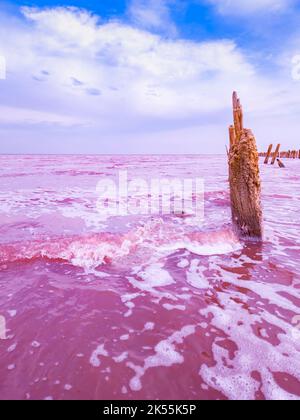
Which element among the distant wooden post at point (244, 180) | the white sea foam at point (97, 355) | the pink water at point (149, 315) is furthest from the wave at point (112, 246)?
the white sea foam at point (97, 355)

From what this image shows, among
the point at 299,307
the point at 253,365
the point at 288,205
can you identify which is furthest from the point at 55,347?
the point at 288,205

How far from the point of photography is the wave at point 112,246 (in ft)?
14.0

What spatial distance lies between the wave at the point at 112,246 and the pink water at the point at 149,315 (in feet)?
0.06

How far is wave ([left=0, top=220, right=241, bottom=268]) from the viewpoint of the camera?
4.26 m

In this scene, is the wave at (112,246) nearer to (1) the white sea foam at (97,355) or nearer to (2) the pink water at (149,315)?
(2) the pink water at (149,315)

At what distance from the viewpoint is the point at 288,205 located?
8.79 m

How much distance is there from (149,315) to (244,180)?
3.12 meters

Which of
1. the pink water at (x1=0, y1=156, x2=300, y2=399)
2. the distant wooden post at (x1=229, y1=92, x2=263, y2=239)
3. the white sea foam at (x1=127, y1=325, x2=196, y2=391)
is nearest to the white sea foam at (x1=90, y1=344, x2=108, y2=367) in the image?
the pink water at (x1=0, y1=156, x2=300, y2=399)

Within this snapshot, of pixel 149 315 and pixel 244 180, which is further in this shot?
pixel 244 180

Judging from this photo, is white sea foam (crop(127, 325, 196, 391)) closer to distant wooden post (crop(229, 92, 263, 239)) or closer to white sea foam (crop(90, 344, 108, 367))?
white sea foam (crop(90, 344, 108, 367))

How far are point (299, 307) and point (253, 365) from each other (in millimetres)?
1145

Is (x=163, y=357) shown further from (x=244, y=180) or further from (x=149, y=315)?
(x=244, y=180)

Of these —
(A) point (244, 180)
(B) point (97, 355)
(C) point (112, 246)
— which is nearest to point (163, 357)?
(B) point (97, 355)

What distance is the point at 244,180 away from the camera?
486cm
